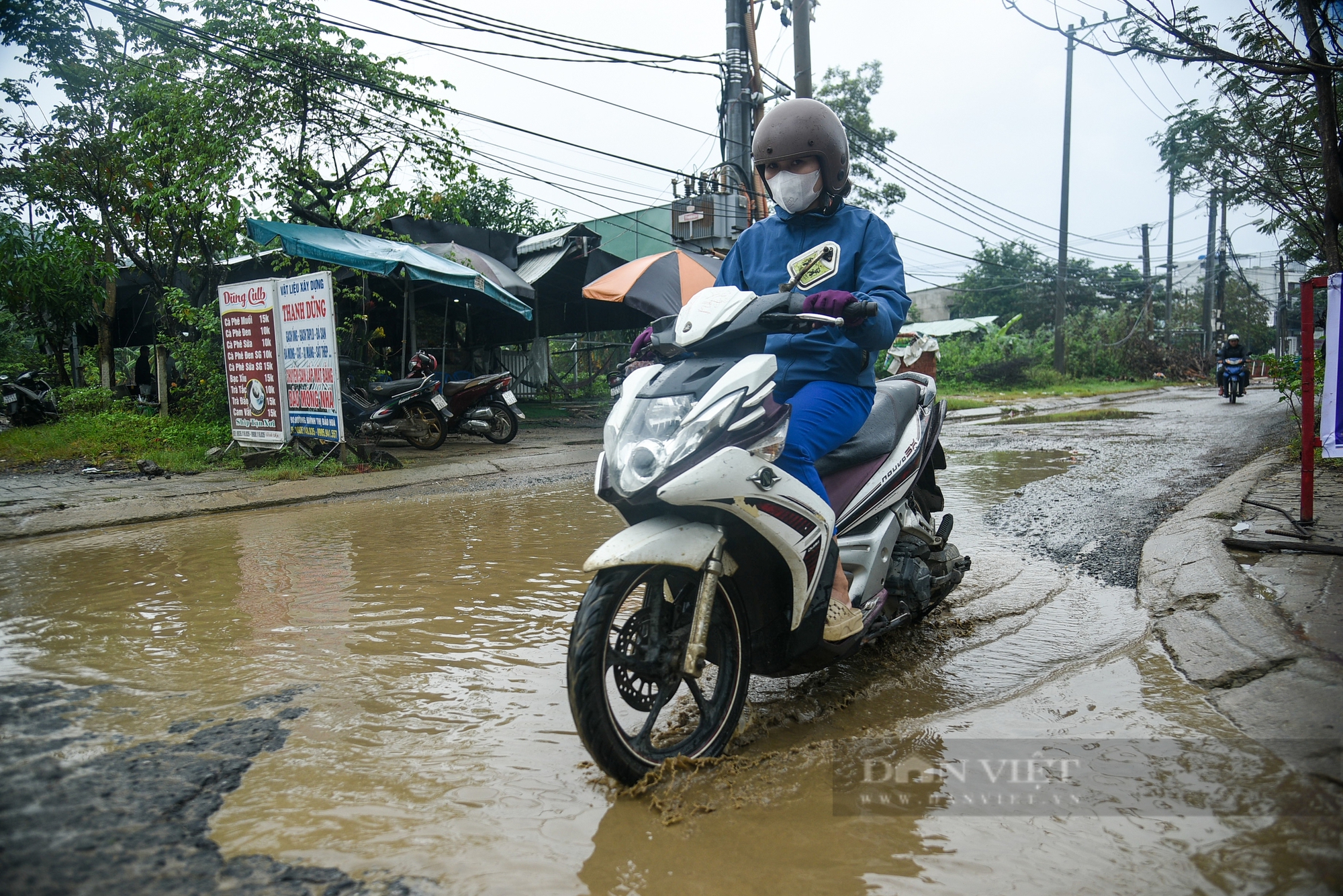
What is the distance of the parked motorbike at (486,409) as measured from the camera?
11008 millimetres

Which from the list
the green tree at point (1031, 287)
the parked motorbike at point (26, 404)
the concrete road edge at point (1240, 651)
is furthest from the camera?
the green tree at point (1031, 287)

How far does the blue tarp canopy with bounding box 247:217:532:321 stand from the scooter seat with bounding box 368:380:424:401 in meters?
1.35

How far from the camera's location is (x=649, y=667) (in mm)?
2236

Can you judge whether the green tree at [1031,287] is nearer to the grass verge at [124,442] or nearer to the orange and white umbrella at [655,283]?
the orange and white umbrella at [655,283]

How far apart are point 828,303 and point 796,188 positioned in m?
0.75

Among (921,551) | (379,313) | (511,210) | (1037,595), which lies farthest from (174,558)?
(511,210)

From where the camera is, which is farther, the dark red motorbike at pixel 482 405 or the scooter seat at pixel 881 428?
the dark red motorbike at pixel 482 405

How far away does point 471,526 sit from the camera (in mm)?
5766

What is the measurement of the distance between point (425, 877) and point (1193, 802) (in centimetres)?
175

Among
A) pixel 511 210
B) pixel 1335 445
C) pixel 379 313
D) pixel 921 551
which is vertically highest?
pixel 511 210

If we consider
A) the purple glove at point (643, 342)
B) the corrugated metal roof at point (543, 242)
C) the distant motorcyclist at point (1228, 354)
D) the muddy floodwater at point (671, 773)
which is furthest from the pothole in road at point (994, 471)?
the distant motorcyclist at point (1228, 354)

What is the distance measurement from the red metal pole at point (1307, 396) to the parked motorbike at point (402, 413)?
866cm

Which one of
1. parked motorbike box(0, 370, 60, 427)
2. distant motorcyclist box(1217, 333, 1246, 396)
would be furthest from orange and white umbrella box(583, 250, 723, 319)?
distant motorcyclist box(1217, 333, 1246, 396)

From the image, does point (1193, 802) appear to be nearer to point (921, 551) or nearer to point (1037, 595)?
point (921, 551)
